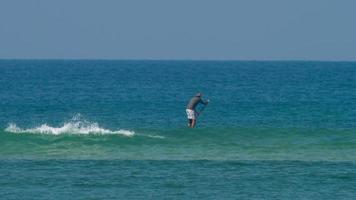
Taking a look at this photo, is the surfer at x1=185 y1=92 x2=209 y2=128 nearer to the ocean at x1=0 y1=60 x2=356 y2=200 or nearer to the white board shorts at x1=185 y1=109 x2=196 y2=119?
the white board shorts at x1=185 y1=109 x2=196 y2=119

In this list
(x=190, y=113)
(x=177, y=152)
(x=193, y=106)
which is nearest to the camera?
(x=177, y=152)

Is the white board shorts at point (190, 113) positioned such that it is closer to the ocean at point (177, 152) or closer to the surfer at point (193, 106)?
the surfer at point (193, 106)

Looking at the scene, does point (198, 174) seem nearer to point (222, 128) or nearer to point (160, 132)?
point (160, 132)

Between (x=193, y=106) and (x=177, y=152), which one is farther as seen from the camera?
(x=193, y=106)

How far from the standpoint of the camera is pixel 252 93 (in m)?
77.9

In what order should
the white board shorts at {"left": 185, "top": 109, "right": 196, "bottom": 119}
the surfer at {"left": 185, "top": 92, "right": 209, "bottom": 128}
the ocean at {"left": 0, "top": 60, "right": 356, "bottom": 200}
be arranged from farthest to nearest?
the white board shorts at {"left": 185, "top": 109, "right": 196, "bottom": 119}, the surfer at {"left": 185, "top": 92, "right": 209, "bottom": 128}, the ocean at {"left": 0, "top": 60, "right": 356, "bottom": 200}

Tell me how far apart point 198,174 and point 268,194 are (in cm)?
338

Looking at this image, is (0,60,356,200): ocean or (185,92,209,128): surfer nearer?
(0,60,356,200): ocean

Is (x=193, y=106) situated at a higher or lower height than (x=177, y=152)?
higher

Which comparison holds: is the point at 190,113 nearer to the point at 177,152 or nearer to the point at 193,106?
the point at 193,106

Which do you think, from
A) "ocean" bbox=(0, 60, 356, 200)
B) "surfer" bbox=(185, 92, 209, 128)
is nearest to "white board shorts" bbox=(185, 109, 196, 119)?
"surfer" bbox=(185, 92, 209, 128)

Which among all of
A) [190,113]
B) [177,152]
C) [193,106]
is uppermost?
[193,106]

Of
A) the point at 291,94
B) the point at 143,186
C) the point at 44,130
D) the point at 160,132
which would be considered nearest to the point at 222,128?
the point at 160,132

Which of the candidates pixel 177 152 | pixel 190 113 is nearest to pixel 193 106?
pixel 190 113
